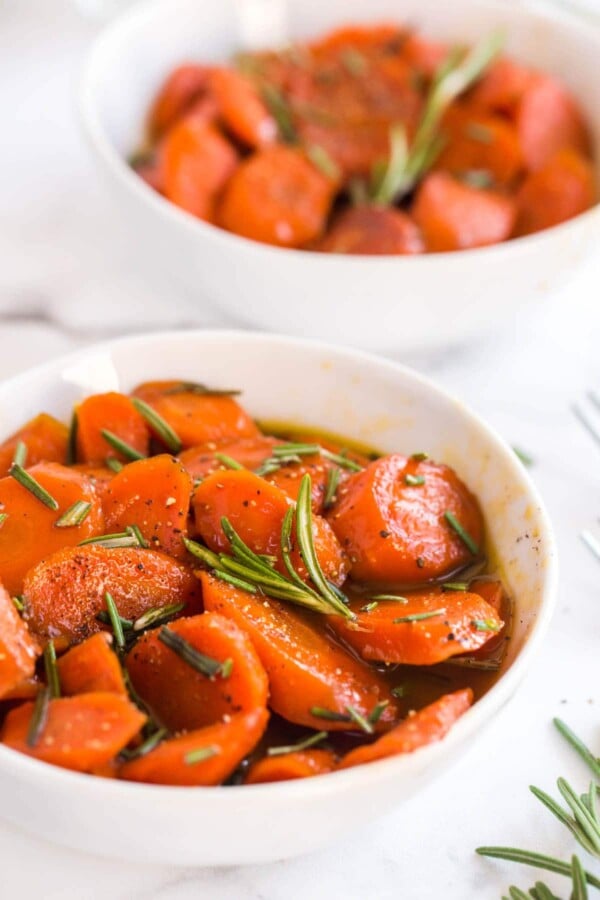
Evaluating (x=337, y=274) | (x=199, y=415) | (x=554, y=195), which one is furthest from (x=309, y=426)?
(x=554, y=195)

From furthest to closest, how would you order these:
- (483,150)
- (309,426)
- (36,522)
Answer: (483,150), (309,426), (36,522)

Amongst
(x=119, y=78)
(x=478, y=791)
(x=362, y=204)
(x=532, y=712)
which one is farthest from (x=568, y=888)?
(x=119, y=78)

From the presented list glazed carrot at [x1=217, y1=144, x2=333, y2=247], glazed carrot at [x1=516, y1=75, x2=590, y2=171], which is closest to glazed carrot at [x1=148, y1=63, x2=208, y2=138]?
glazed carrot at [x1=217, y1=144, x2=333, y2=247]

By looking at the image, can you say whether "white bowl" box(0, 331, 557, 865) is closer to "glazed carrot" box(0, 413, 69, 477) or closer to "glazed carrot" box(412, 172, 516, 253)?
"glazed carrot" box(0, 413, 69, 477)

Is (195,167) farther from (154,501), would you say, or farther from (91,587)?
(91,587)

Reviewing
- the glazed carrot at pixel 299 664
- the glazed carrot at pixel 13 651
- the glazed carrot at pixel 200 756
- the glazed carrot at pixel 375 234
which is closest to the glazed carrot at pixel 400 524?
the glazed carrot at pixel 299 664

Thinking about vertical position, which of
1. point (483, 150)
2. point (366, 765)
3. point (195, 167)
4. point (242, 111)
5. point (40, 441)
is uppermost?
point (483, 150)
